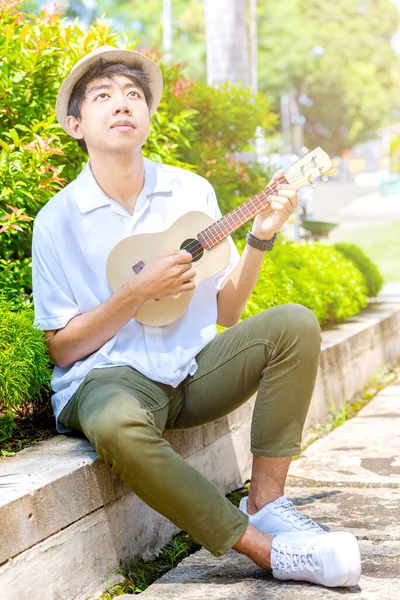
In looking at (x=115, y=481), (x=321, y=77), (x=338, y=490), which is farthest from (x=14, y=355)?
(x=321, y=77)

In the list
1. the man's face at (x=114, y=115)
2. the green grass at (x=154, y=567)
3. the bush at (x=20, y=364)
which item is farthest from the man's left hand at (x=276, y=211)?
the green grass at (x=154, y=567)

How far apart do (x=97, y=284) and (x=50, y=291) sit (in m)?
0.17

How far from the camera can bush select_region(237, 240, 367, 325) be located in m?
5.23

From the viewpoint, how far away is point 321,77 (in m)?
56.1

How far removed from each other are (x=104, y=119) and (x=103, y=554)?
1.45m

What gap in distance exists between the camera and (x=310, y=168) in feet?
10.3

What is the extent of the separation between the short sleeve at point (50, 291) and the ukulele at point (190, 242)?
161 millimetres

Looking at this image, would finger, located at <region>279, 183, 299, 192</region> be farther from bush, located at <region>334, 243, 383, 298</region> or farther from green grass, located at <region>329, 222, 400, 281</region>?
green grass, located at <region>329, 222, 400, 281</region>

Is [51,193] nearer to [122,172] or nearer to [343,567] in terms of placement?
[122,172]

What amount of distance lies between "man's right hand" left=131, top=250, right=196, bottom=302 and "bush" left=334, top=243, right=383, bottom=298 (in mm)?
4281

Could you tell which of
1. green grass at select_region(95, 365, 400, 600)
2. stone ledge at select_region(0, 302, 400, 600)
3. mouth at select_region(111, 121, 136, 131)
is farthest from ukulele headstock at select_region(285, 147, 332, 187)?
green grass at select_region(95, 365, 400, 600)

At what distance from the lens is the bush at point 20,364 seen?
3016 mm

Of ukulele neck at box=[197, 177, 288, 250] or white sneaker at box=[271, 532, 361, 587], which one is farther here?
ukulele neck at box=[197, 177, 288, 250]

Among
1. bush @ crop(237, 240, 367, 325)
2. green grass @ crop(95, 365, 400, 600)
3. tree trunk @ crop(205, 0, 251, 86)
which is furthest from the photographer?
tree trunk @ crop(205, 0, 251, 86)
